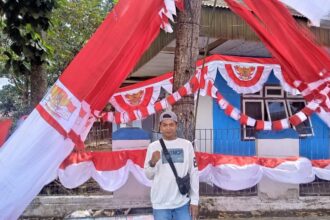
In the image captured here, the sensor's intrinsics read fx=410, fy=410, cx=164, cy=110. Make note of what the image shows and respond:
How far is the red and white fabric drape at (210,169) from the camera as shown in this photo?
23.6 ft

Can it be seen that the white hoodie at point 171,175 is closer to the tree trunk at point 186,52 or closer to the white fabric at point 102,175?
the tree trunk at point 186,52

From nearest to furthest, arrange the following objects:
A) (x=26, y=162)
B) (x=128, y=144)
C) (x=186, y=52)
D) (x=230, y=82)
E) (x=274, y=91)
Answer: (x=26, y=162), (x=186, y=52), (x=128, y=144), (x=230, y=82), (x=274, y=91)

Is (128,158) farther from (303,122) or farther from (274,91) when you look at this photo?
(303,122)

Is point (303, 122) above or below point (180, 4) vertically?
below

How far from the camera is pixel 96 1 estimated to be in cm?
1672

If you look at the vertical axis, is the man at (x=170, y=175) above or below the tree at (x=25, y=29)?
below

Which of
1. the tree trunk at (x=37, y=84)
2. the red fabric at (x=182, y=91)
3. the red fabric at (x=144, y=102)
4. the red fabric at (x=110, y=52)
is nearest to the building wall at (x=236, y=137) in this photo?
the red fabric at (x=144, y=102)

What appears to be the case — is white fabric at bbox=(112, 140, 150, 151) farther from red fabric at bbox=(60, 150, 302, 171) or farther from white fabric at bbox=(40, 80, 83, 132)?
white fabric at bbox=(40, 80, 83, 132)

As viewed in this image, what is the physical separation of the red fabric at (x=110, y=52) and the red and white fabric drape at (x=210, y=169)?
3467 millimetres

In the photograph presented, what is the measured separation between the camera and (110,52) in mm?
3752

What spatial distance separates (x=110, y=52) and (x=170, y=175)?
4.10ft

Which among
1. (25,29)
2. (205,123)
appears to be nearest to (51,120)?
(25,29)

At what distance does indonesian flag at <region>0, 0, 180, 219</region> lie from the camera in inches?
139

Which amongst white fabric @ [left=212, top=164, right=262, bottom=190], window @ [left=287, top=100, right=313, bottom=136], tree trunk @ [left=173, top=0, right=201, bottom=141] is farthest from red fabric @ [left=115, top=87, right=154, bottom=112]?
tree trunk @ [left=173, top=0, right=201, bottom=141]
